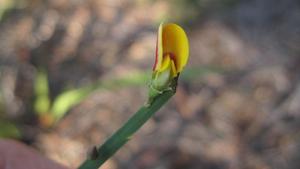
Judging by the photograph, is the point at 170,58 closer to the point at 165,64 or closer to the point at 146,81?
the point at 165,64

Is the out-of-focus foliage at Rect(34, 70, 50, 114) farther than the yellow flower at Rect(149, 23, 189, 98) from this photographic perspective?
Yes

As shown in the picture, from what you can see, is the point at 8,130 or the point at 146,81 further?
the point at 8,130

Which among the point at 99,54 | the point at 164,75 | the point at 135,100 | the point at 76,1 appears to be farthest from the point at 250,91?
the point at 164,75

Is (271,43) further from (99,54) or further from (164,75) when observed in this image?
(164,75)

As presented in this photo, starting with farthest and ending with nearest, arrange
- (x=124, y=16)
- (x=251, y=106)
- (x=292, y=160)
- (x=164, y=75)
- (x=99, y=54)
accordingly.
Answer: (x=124, y=16), (x=99, y=54), (x=251, y=106), (x=292, y=160), (x=164, y=75)

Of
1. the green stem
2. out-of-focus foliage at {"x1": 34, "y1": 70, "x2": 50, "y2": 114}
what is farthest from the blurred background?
the green stem

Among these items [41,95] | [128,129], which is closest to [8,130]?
[41,95]

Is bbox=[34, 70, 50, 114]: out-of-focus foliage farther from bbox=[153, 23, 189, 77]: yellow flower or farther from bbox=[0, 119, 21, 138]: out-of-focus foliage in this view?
bbox=[153, 23, 189, 77]: yellow flower
